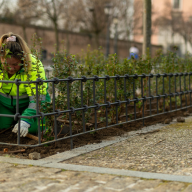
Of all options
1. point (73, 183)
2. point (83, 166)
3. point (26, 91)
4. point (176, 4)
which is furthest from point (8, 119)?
point (176, 4)

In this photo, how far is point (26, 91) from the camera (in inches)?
167

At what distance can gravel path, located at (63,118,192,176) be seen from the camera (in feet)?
10.8

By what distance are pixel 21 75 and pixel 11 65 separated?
0.18m

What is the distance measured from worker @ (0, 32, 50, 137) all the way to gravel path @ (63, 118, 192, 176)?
79cm

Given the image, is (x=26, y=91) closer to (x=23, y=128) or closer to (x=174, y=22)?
(x=23, y=128)

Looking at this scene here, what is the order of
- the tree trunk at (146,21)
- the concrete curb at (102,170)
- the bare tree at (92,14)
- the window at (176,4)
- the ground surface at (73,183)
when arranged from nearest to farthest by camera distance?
the ground surface at (73,183)
the concrete curb at (102,170)
the tree trunk at (146,21)
the bare tree at (92,14)
the window at (176,4)

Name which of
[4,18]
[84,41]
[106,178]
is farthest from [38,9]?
[106,178]

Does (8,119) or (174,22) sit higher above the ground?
(174,22)

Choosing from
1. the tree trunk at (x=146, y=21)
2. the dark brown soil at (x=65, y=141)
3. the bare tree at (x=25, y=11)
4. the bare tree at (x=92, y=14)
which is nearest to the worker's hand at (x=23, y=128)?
the dark brown soil at (x=65, y=141)

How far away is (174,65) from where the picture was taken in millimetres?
7172

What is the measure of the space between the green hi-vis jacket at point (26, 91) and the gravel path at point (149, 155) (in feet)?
2.66

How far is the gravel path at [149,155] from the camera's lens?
3.30m

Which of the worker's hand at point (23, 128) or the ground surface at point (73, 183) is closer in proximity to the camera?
the ground surface at point (73, 183)

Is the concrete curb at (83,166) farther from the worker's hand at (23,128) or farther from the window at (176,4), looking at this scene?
the window at (176,4)
